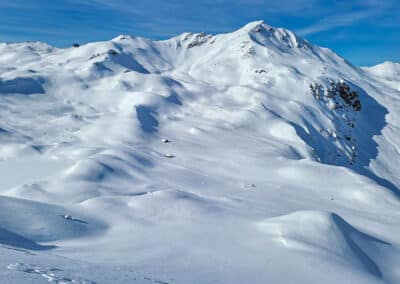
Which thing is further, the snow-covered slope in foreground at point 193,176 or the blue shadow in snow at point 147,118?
the blue shadow in snow at point 147,118

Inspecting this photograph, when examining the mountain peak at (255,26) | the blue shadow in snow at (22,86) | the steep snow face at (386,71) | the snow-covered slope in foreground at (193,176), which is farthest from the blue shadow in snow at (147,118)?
the steep snow face at (386,71)

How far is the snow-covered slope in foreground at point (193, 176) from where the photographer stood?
12594mm

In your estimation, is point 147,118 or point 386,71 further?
point 386,71

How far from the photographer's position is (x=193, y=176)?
2792 cm

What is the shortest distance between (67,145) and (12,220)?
21147 mm

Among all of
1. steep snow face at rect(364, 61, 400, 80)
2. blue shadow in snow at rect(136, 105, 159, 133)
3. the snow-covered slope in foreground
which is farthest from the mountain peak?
blue shadow in snow at rect(136, 105, 159, 133)

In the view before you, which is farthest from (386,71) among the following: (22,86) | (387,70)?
(22,86)

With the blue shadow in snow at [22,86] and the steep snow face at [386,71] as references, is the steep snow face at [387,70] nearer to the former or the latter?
the steep snow face at [386,71]

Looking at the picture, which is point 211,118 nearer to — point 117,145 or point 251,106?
point 251,106

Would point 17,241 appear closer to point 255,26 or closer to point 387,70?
point 255,26

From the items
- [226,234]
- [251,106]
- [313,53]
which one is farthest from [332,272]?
[313,53]

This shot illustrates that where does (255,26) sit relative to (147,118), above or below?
above

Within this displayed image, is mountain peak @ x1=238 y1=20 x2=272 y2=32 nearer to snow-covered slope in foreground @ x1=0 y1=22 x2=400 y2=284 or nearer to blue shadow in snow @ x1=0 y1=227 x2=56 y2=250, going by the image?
snow-covered slope in foreground @ x1=0 y1=22 x2=400 y2=284

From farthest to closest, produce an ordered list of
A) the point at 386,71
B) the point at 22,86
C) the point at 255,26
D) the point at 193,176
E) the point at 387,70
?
the point at 387,70 < the point at 386,71 < the point at 255,26 < the point at 22,86 < the point at 193,176
